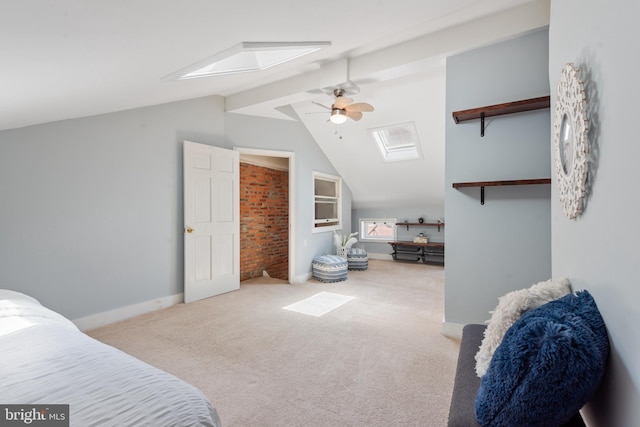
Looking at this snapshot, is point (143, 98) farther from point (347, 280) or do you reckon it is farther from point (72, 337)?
point (347, 280)

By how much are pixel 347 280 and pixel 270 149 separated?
248 centimetres

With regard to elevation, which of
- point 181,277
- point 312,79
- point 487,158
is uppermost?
point 312,79

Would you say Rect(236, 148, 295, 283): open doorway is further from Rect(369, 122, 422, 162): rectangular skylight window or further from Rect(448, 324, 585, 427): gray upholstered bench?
Rect(448, 324, 585, 427): gray upholstered bench

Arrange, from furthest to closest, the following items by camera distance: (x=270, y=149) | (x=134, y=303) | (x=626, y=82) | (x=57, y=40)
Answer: (x=270, y=149) → (x=134, y=303) → (x=57, y=40) → (x=626, y=82)

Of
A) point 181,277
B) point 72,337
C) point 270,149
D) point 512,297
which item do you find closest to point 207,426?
point 72,337

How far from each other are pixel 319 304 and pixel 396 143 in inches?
123

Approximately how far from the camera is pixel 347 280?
5191 mm

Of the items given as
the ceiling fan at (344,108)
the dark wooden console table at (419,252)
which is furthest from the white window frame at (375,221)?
the ceiling fan at (344,108)

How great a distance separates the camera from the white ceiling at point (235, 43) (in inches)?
43.1

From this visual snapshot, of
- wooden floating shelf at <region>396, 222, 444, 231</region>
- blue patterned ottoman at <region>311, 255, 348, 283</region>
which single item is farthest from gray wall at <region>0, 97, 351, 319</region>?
wooden floating shelf at <region>396, 222, 444, 231</region>

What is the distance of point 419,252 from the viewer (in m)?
6.79

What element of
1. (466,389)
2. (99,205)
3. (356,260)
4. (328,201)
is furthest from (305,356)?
(328,201)

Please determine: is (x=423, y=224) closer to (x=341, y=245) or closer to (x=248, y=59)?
(x=341, y=245)

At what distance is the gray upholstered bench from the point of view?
3.36ft
